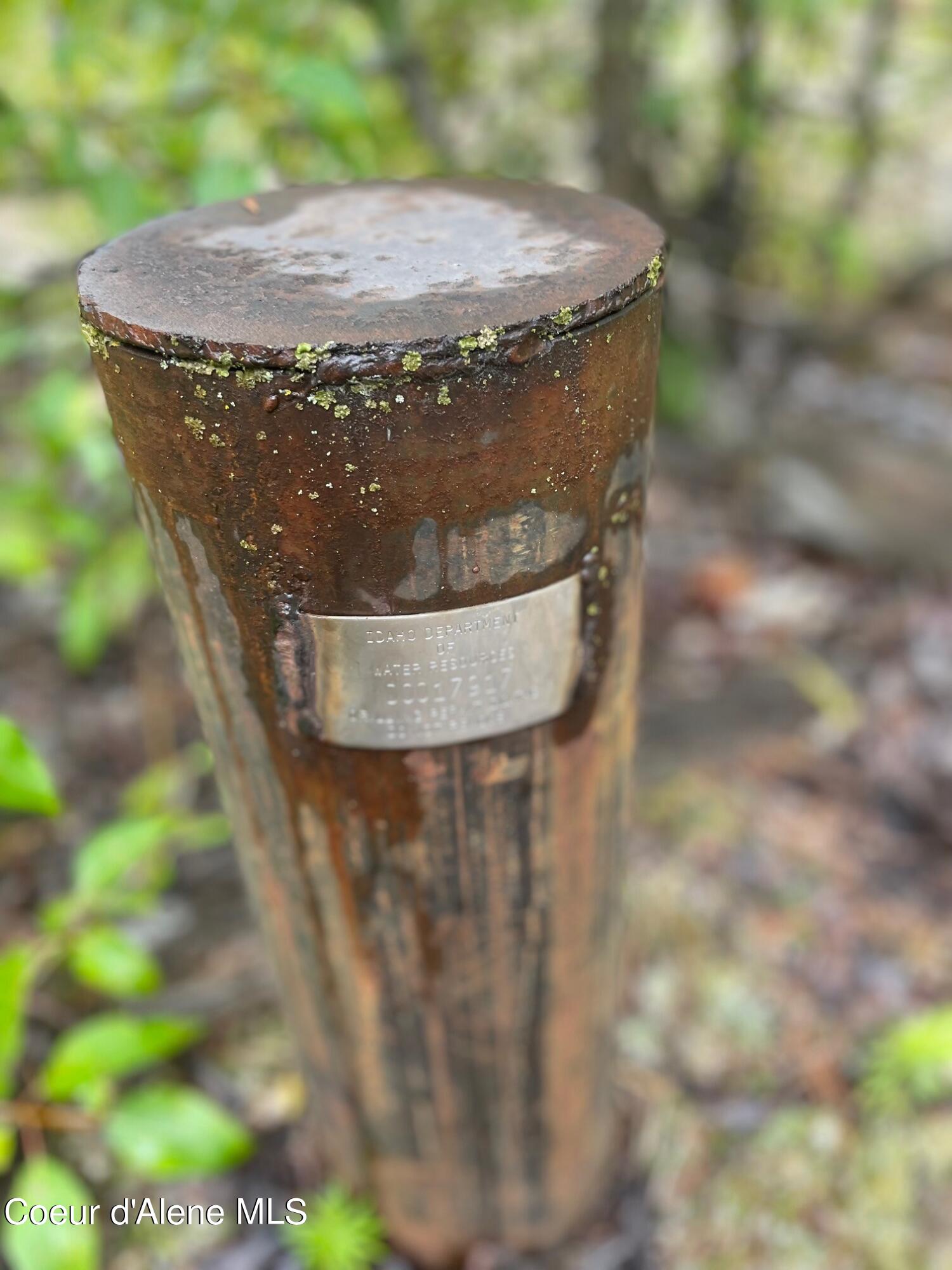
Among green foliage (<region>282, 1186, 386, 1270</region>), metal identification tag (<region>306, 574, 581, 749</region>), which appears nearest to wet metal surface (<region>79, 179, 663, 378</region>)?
metal identification tag (<region>306, 574, 581, 749</region>)

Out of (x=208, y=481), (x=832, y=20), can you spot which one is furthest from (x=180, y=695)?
(x=832, y=20)

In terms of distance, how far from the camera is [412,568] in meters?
0.80

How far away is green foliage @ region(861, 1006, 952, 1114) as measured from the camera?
174 centimetres

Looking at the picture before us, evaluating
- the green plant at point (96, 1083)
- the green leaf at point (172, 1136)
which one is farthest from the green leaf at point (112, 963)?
the green leaf at point (172, 1136)

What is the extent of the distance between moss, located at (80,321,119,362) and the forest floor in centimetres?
152

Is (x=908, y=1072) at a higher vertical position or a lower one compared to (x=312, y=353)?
lower

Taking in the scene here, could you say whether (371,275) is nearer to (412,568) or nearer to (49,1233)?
(412,568)

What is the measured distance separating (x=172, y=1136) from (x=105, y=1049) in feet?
0.57

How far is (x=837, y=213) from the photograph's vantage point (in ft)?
11.7

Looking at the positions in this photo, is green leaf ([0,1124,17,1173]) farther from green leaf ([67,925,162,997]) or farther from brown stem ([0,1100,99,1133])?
green leaf ([67,925,162,997])

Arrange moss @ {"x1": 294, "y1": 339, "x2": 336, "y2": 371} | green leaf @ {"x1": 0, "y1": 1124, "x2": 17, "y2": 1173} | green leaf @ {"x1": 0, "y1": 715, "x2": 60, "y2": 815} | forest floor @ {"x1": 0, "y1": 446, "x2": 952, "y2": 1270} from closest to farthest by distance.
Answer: moss @ {"x1": 294, "y1": 339, "x2": 336, "y2": 371}, green leaf @ {"x1": 0, "y1": 715, "x2": 60, "y2": 815}, green leaf @ {"x1": 0, "y1": 1124, "x2": 17, "y2": 1173}, forest floor @ {"x1": 0, "y1": 446, "x2": 952, "y2": 1270}

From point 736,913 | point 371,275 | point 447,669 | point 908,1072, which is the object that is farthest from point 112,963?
point 908,1072

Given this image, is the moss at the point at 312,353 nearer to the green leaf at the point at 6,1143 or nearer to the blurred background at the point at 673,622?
the blurred background at the point at 673,622

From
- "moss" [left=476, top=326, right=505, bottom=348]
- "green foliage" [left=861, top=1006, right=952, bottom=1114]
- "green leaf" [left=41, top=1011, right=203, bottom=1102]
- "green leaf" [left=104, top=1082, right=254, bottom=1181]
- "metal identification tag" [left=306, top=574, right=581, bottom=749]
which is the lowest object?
"green foliage" [left=861, top=1006, right=952, bottom=1114]
